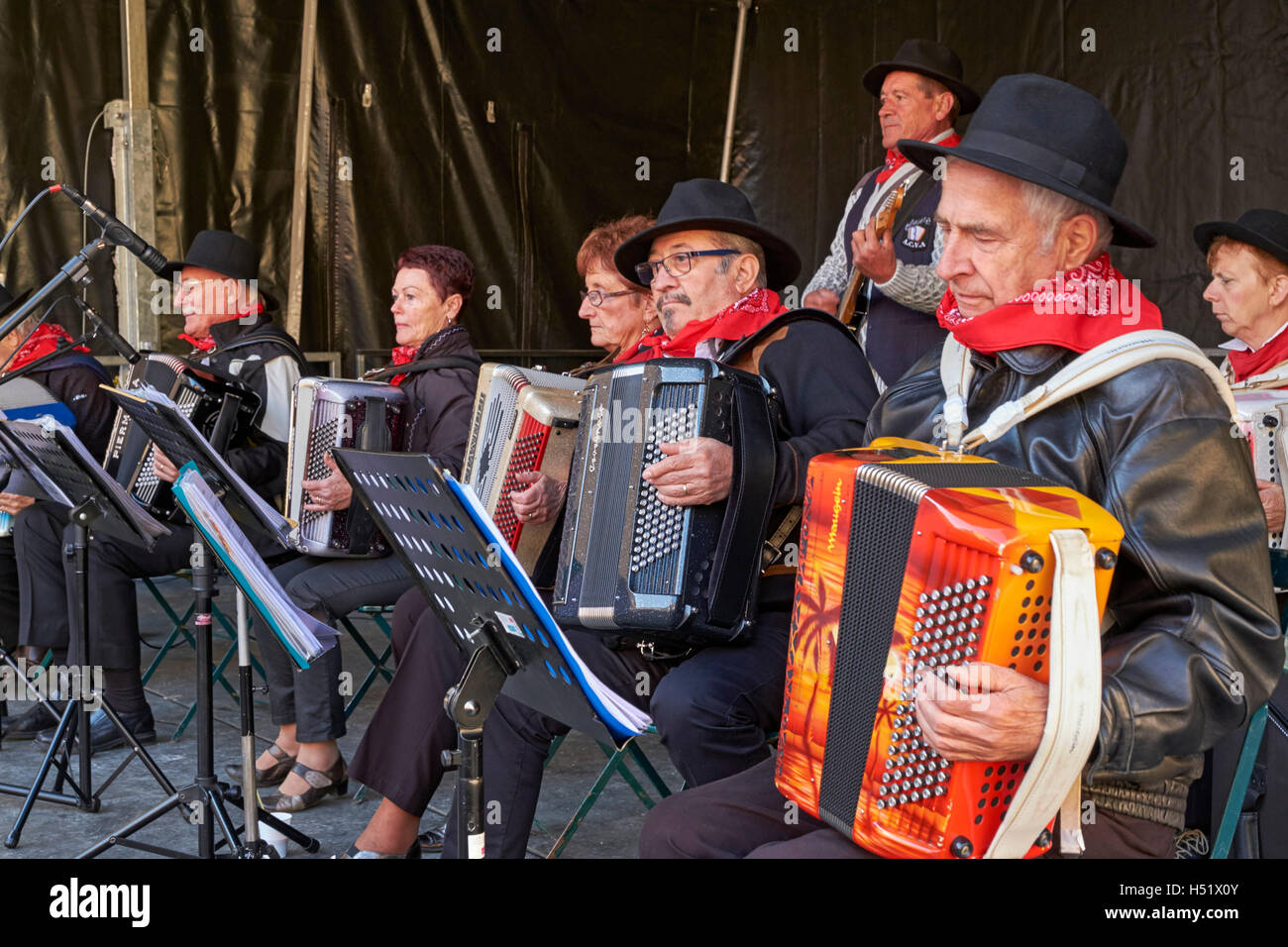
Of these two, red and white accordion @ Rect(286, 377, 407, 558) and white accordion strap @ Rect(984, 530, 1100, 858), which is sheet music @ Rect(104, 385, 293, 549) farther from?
white accordion strap @ Rect(984, 530, 1100, 858)

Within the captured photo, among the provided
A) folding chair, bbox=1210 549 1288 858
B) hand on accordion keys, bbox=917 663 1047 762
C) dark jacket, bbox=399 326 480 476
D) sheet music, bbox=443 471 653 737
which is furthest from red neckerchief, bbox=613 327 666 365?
hand on accordion keys, bbox=917 663 1047 762

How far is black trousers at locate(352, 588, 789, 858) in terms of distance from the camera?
2.54 m

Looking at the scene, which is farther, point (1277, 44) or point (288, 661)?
point (1277, 44)

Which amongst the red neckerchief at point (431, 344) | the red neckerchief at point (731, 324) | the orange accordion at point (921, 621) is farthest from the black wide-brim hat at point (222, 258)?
the orange accordion at point (921, 621)

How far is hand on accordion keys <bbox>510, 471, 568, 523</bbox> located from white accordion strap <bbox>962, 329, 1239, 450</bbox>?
161cm

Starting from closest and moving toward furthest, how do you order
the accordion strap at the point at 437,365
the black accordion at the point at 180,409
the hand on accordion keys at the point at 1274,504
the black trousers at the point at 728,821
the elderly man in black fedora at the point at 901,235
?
the black trousers at the point at 728,821 → the hand on accordion keys at the point at 1274,504 → the elderly man in black fedora at the point at 901,235 → the black accordion at the point at 180,409 → the accordion strap at the point at 437,365

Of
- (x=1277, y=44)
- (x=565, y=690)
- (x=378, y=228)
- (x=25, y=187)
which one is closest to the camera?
(x=565, y=690)

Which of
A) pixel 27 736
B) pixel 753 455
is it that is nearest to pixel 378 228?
pixel 27 736

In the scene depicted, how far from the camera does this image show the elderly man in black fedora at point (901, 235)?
3787 millimetres

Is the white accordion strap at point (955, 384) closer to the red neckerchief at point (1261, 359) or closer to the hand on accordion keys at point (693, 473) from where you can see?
the hand on accordion keys at point (693, 473)

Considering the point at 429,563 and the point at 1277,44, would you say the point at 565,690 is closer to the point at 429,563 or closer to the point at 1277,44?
the point at 429,563

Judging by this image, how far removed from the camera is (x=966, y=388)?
2025mm

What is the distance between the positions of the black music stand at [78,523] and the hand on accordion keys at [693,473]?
147cm

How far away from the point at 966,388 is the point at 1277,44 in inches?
165
